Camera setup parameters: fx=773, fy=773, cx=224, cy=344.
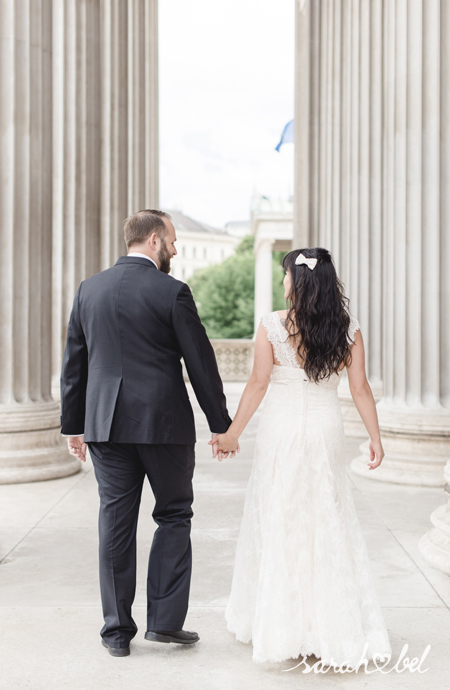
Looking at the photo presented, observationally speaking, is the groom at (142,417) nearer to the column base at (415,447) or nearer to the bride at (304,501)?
the bride at (304,501)

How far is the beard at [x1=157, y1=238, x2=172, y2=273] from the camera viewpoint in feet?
14.7

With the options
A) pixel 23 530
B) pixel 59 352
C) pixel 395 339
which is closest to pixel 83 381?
pixel 23 530

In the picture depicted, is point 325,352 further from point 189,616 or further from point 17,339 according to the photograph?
point 17,339

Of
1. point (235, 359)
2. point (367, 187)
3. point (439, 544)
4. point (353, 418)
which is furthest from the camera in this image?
point (235, 359)

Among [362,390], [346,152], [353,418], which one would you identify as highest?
[346,152]

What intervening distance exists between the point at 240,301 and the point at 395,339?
69.6m

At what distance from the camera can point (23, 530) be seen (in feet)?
24.1

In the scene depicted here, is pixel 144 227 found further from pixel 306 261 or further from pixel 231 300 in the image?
pixel 231 300

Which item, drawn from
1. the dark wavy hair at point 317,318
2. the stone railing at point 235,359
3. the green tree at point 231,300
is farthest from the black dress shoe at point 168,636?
the green tree at point 231,300

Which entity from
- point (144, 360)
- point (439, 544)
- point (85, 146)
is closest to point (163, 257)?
point (144, 360)

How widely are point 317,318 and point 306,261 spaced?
32 cm

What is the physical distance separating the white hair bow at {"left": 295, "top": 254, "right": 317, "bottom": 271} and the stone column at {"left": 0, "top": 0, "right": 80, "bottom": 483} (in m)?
6.36

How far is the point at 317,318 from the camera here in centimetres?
427

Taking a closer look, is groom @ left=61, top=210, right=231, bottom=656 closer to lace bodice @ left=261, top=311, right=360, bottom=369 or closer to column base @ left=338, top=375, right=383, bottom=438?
lace bodice @ left=261, top=311, right=360, bottom=369
